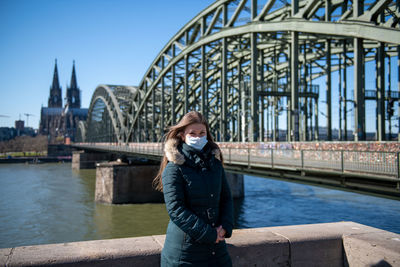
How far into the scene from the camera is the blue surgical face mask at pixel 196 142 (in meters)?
3.10

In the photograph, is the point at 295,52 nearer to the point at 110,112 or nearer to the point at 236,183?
the point at 236,183

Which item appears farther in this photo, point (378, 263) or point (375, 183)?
point (375, 183)

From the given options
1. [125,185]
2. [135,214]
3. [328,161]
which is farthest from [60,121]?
[328,161]

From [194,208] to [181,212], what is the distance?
0.13m

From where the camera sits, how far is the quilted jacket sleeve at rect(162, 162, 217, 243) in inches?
111

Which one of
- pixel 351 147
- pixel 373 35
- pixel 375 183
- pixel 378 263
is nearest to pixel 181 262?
pixel 378 263

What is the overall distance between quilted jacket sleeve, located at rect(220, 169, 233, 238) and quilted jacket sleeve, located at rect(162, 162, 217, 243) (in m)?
0.18

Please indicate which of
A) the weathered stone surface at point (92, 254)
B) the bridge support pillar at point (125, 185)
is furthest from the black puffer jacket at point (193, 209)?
the bridge support pillar at point (125, 185)

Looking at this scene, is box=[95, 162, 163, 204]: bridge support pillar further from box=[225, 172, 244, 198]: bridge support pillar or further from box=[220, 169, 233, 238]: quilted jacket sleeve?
box=[220, 169, 233, 238]: quilted jacket sleeve

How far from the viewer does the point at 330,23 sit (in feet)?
67.5

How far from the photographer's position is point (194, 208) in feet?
9.58

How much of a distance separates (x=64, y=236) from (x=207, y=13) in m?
22.5

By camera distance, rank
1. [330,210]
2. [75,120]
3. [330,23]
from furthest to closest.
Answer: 1. [75,120]
2. [330,210]
3. [330,23]

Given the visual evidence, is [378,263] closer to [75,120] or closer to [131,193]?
[131,193]
